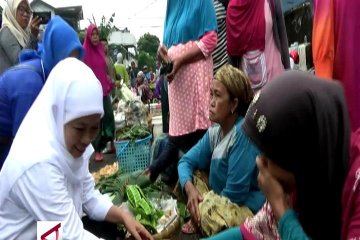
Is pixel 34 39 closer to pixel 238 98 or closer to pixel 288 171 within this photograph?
pixel 238 98

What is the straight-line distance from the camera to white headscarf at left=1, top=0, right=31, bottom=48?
426 cm

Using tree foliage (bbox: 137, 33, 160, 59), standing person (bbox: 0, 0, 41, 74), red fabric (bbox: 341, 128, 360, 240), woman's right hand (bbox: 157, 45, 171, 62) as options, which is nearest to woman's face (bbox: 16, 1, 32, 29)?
standing person (bbox: 0, 0, 41, 74)

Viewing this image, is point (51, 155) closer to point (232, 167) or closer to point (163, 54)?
point (232, 167)

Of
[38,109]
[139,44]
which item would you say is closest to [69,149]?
[38,109]

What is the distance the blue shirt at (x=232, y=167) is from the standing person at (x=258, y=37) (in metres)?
0.88

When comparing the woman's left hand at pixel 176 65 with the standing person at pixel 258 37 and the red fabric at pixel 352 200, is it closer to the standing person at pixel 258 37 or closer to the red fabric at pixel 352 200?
the standing person at pixel 258 37

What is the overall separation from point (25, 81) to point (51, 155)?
1.06 m

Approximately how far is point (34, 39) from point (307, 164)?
3.40m

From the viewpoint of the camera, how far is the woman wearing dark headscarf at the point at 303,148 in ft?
4.50

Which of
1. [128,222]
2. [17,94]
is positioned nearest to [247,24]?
[17,94]

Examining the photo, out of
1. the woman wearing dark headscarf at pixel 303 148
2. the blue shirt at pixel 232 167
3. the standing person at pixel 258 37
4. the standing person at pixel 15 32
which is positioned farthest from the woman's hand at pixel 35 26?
the woman wearing dark headscarf at pixel 303 148

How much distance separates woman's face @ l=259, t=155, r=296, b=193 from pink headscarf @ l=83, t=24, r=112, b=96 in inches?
207

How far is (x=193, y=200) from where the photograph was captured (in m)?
2.95

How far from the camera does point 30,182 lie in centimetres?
194
